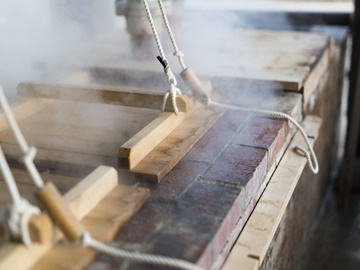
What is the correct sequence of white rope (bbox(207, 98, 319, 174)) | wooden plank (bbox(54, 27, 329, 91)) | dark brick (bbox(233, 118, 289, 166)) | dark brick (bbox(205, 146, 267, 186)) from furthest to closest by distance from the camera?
1. wooden plank (bbox(54, 27, 329, 91))
2. white rope (bbox(207, 98, 319, 174))
3. dark brick (bbox(233, 118, 289, 166))
4. dark brick (bbox(205, 146, 267, 186))

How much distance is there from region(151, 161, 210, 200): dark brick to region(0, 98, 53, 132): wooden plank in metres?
0.85

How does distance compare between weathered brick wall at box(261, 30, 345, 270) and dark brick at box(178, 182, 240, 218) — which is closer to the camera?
dark brick at box(178, 182, 240, 218)

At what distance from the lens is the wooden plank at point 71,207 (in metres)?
1.33

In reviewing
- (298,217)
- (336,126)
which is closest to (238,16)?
(336,126)

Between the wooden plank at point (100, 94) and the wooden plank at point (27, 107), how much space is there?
41mm

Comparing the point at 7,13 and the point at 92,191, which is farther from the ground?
the point at 7,13

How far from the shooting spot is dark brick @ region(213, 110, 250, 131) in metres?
2.35

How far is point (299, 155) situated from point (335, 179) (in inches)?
95.3

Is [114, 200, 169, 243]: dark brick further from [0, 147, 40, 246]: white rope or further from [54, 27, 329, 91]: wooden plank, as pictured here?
[54, 27, 329, 91]: wooden plank

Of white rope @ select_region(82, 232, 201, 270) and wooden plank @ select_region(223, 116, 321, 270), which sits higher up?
white rope @ select_region(82, 232, 201, 270)

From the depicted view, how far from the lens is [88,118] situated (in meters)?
2.35

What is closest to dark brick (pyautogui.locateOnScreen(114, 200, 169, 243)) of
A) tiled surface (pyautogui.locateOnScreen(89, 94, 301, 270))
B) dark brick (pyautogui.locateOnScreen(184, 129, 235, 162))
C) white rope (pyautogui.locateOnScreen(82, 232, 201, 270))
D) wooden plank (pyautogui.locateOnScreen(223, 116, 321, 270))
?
tiled surface (pyautogui.locateOnScreen(89, 94, 301, 270))

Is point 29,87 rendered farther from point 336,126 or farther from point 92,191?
point 336,126

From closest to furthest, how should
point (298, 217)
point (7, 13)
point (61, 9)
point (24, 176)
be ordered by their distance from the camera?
point (24, 176)
point (298, 217)
point (7, 13)
point (61, 9)
